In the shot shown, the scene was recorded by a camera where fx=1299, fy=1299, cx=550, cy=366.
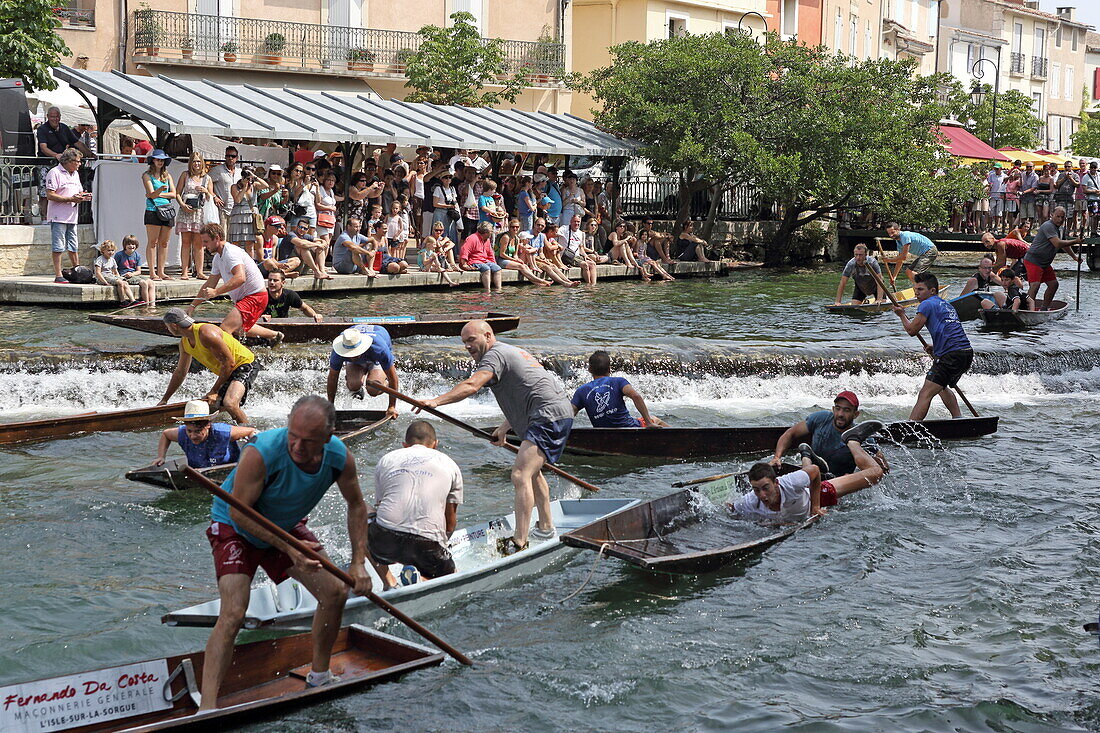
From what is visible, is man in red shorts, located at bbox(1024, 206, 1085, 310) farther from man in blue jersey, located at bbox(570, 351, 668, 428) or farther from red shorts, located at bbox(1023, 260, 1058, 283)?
man in blue jersey, located at bbox(570, 351, 668, 428)

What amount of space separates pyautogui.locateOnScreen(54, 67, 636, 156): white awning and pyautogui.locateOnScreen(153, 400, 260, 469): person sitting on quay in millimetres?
10654

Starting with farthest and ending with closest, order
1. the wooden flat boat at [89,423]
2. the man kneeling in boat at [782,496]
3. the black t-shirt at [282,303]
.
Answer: the black t-shirt at [282,303]
the wooden flat boat at [89,423]
the man kneeling in boat at [782,496]

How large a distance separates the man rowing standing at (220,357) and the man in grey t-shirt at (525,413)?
12.1 ft

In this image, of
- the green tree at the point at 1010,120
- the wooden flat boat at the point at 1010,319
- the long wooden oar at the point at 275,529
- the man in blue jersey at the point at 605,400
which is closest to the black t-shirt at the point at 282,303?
the man in blue jersey at the point at 605,400

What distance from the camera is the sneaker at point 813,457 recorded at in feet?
37.4

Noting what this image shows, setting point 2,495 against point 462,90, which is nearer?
point 2,495

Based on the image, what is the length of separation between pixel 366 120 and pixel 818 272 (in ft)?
39.6

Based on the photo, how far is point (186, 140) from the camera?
74.5ft

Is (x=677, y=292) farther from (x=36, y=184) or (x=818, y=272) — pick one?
(x=36, y=184)

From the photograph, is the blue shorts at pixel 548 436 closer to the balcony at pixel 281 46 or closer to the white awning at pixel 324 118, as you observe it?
the white awning at pixel 324 118

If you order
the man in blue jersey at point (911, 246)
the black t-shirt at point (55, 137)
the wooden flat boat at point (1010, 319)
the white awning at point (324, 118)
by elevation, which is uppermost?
the white awning at point (324, 118)

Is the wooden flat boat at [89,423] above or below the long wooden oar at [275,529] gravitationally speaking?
below

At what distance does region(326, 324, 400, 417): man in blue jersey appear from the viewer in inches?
480

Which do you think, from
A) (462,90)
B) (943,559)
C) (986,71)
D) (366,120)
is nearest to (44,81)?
(366,120)
